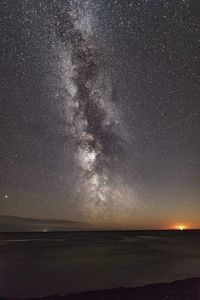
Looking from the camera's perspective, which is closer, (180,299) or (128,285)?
(180,299)

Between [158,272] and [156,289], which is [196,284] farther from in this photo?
[158,272]

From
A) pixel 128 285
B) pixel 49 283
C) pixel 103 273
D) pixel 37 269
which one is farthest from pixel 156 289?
pixel 37 269

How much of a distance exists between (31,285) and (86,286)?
152 inches

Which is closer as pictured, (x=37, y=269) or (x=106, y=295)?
(x=106, y=295)

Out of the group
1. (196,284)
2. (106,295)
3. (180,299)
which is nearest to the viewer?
(180,299)

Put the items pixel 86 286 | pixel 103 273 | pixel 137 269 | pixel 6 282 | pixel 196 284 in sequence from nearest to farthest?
1. pixel 196 284
2. pixel 86 286
3. pixel 6 282
4. pixel 103 273
5. pixel 137 269

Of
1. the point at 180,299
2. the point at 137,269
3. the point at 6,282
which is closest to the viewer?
the point at 180,299

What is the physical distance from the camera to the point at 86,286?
24656mm

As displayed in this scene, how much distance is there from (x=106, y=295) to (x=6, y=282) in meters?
10.8

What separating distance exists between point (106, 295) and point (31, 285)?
792 centimetres

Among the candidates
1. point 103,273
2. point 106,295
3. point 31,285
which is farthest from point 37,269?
point 106,295

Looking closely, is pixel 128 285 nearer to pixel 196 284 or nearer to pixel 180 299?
pixel 196 284

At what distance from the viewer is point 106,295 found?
63.5 feet

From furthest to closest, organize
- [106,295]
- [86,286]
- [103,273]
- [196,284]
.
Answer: [103,273], [86,286], [196,284], [106,295]
